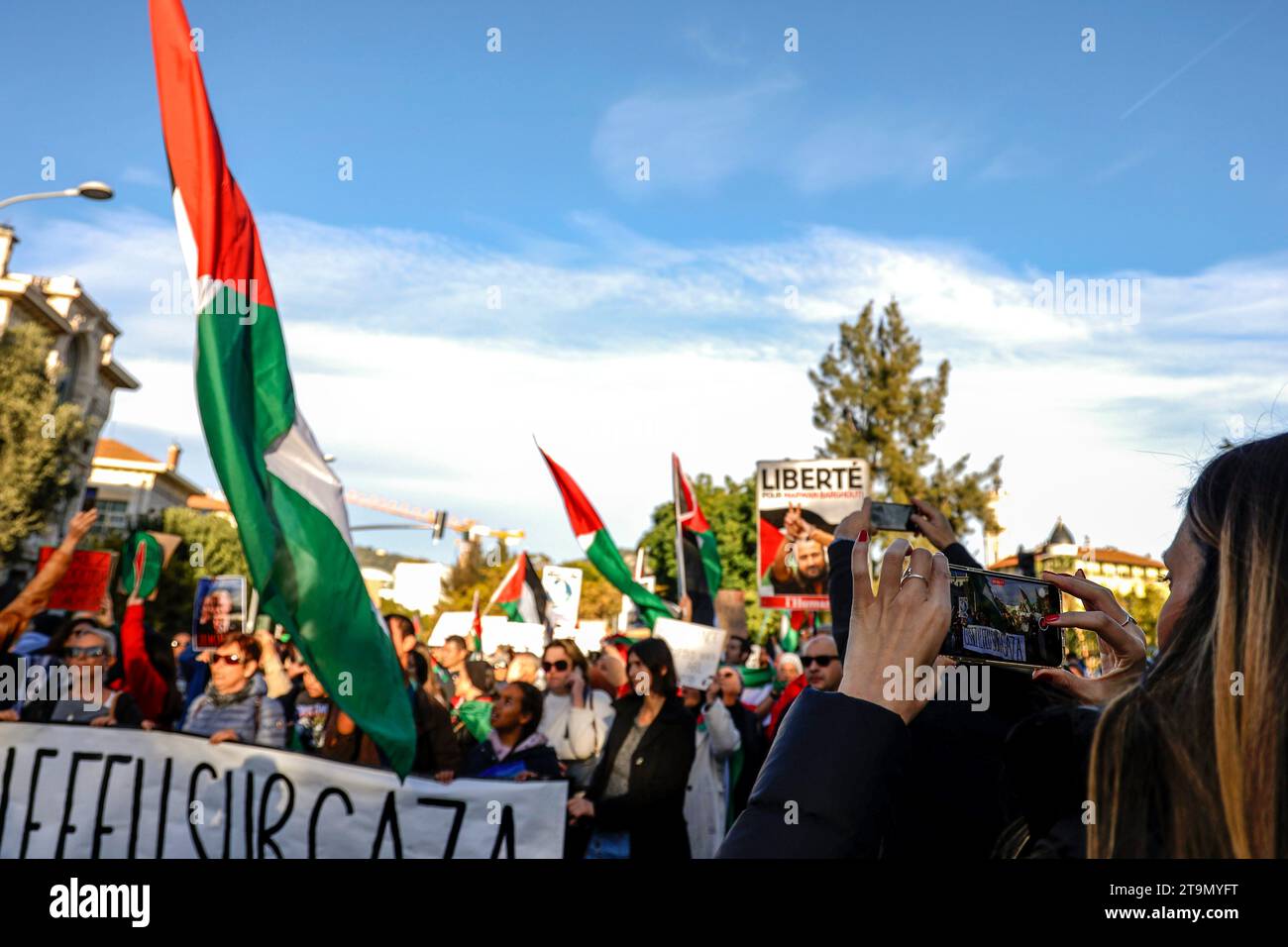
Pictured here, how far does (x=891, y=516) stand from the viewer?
444 cm

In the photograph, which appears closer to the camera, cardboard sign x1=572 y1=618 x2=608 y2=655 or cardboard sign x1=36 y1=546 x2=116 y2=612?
cardboard sign x1=36 y1=546 x2=116 y2=612

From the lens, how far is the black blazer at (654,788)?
21.5ft

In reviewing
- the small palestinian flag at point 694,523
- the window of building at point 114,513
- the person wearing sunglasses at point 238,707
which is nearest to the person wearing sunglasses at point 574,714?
the person wearing sunglasses at point 238,707

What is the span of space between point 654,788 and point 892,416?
35.3m

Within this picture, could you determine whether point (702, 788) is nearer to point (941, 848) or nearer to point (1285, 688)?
point (941, 848)

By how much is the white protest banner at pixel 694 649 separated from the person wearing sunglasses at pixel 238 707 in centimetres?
300

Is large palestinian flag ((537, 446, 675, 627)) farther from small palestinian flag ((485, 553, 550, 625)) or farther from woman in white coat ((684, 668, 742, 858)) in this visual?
woman in white coat ((684, 668, 742, 858))

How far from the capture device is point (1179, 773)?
113 centimetres

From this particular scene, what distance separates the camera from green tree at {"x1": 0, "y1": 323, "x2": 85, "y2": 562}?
4147 centimetres

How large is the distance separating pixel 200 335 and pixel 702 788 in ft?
14.9

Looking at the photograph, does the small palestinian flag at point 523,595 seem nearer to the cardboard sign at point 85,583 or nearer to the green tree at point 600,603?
the cardboard sign at point 85,583

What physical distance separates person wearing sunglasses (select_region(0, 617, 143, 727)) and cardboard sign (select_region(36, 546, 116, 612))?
122 cm

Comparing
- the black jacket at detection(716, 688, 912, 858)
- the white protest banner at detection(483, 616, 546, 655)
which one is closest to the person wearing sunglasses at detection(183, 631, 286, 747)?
the black jacket at detection(716, 688, 912, 858)
